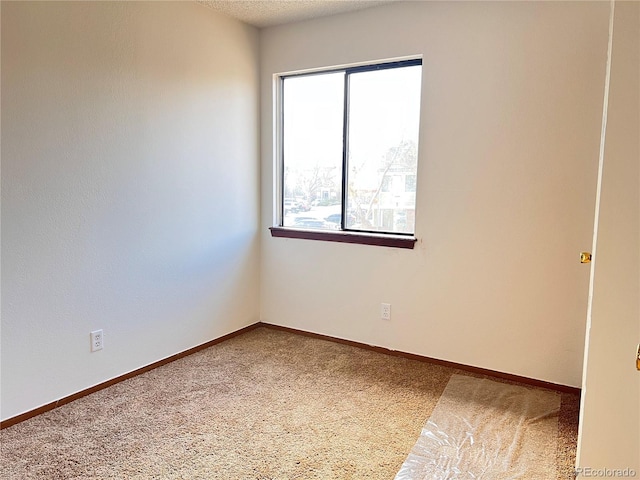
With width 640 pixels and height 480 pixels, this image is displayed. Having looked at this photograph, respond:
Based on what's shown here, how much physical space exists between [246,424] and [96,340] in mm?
1021

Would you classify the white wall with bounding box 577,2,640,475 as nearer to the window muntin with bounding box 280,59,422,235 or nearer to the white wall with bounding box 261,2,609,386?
the white wall with bounding box 261,2,609,386

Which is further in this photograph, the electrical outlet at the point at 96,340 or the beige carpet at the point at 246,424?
the electrical outlet at the point at 96,340

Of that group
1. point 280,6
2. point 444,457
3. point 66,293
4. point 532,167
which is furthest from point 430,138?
point 66,293

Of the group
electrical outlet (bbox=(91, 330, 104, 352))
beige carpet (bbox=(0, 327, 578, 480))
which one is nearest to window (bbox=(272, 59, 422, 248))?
beige carpet (bbox=(0, 327, 578, 480))

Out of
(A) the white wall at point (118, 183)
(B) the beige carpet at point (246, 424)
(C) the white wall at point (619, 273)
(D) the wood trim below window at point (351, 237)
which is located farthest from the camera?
(D) the wood trim below window at point (351, 237)

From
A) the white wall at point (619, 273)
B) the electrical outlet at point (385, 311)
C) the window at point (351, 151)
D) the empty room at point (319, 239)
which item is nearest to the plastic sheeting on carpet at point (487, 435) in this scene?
the empty room at point (319, 239)

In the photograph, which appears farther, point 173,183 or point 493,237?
point 173,183

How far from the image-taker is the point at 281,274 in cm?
368

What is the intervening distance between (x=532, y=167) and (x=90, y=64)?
2.52m

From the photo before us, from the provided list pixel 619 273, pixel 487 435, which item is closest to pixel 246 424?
pixel 487 435

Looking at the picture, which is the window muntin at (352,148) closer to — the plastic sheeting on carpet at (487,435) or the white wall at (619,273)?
the plastic sheeting on carpet at (487,435)

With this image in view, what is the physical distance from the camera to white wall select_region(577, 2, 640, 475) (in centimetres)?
141

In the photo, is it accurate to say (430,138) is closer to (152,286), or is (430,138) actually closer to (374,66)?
(374,66)

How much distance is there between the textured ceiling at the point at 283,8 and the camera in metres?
2.96
